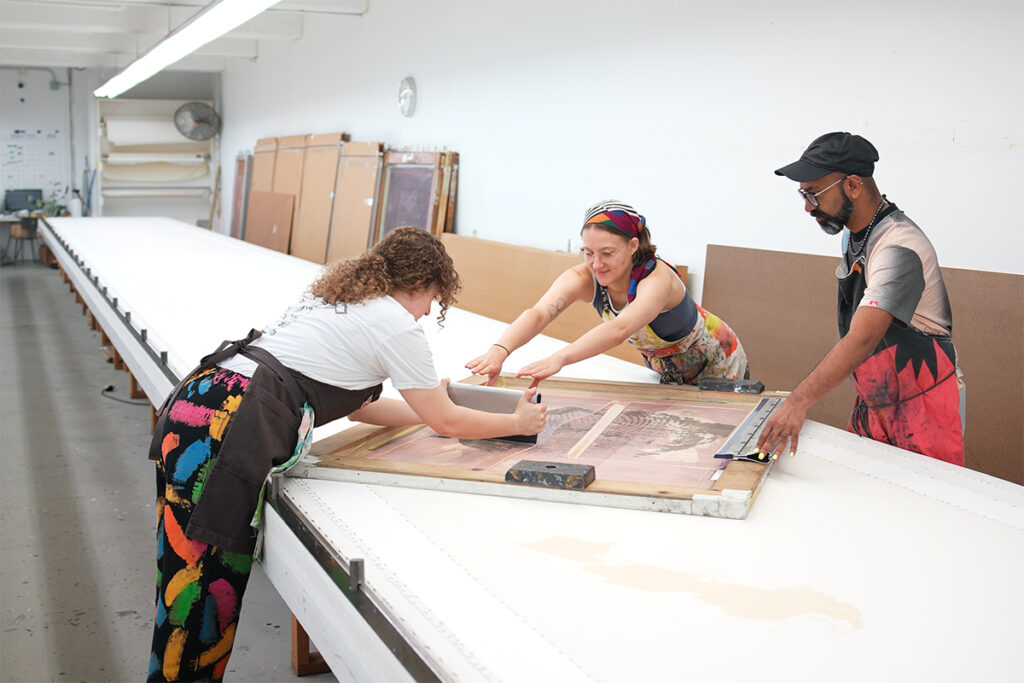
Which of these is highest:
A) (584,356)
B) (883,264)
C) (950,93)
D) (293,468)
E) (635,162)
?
(950,93)

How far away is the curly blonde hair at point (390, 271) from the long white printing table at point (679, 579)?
420 millimetres

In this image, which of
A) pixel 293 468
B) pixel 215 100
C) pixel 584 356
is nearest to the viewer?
pixel 293 468

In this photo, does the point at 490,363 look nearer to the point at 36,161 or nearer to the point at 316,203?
the point at 316,203

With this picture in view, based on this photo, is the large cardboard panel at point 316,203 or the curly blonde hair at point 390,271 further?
the large cardboard panel at point 316,203

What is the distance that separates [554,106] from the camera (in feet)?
17.3

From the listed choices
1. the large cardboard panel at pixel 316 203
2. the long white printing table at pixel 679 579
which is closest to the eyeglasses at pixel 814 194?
the long white printing table at pixel 679 579

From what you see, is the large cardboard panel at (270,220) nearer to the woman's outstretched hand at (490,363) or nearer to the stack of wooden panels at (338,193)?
the stack of wooden panels at (338,193)

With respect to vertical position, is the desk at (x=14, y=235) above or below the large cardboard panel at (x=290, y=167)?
below

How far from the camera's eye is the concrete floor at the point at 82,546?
258 cm

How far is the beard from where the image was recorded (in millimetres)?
2105

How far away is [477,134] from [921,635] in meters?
5.37

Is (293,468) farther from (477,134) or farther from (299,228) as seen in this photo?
(299,228)

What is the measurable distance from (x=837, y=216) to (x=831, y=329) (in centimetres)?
158

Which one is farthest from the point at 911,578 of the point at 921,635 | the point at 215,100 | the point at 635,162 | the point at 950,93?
the point at 215,100
